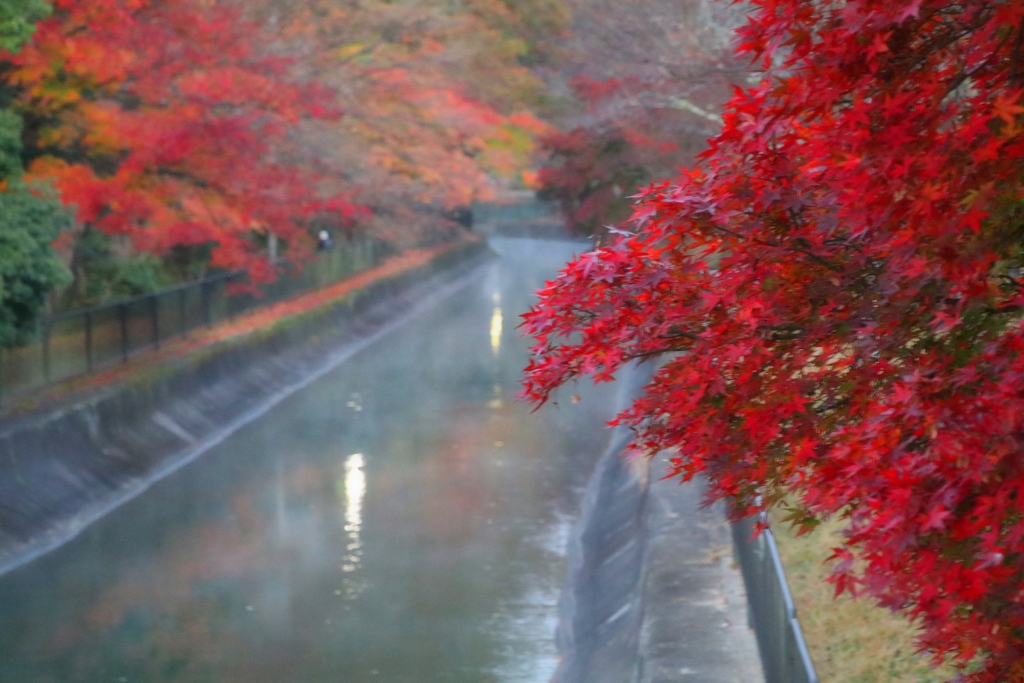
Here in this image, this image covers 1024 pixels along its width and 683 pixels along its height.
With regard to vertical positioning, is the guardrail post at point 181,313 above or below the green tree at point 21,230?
below

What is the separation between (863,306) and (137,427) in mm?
15739

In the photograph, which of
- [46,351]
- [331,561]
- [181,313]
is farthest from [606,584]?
[181,313]

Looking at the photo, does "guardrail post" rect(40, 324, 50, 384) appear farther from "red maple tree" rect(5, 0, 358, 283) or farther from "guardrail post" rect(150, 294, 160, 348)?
"guardrail post" rect(150, 294, 160, 348)

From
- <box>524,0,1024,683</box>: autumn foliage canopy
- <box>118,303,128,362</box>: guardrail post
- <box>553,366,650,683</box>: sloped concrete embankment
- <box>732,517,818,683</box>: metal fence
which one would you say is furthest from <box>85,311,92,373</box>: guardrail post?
<box>524,0,1024,683</box>: autumn foliage canopy

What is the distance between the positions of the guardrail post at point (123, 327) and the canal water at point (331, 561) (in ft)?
6.99

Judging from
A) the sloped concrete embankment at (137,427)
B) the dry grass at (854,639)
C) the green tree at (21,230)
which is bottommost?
the sloped concrete embankment at (137,427)

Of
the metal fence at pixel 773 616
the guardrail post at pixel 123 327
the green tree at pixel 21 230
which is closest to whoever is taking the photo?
the metal fence at pixel 773 616

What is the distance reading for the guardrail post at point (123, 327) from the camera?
2084cm

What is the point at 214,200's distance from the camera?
20.5 meters

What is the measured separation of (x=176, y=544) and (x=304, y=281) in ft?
60.8

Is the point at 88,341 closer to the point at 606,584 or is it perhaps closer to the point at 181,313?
the point at 181,313

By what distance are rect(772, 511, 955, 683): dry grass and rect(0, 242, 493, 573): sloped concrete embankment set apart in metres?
8.46

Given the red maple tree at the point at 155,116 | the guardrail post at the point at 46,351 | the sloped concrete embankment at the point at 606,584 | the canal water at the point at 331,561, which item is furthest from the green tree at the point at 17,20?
the sloped concrete embankment at the point at 606,584

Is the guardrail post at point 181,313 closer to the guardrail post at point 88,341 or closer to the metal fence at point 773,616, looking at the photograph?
the guardrail post at point 88,341
